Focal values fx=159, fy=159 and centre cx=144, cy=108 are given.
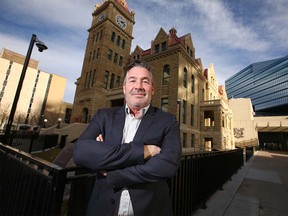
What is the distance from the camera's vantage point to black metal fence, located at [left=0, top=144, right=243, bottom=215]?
1.45 meters

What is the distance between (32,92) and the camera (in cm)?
6850

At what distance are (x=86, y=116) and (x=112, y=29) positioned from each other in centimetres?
1443

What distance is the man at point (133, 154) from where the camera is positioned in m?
1.36

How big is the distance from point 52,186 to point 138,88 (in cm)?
126

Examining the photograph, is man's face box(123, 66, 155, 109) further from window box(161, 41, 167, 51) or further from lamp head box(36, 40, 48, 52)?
window box(161, 41, 167, 51)

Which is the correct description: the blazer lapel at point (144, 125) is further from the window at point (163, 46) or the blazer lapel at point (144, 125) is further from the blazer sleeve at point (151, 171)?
the window at point (163, 46)

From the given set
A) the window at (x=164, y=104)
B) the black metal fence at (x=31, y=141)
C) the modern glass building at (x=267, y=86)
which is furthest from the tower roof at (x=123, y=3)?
the modern glass building at (x=267, y=86)

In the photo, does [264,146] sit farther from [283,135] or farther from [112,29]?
[112,29]

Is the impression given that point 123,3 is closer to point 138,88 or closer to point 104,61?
point 104,61

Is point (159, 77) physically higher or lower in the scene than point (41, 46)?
higher

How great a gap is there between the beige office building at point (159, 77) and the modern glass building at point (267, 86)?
60.4 metres

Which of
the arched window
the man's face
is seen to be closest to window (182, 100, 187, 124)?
the arched window

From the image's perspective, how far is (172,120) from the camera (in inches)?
70.8

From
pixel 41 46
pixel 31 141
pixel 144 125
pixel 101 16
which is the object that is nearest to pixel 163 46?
pixel 101 16
